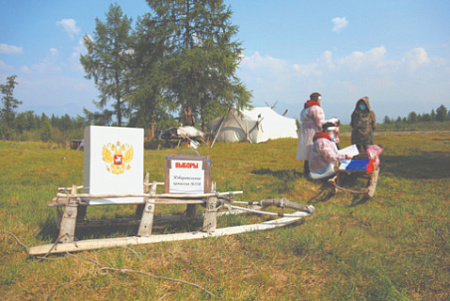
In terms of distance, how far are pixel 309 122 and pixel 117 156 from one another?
5.39 metres

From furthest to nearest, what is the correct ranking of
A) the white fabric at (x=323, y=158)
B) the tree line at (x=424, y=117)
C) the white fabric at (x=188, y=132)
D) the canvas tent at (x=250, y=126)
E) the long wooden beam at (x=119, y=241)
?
1. the tree line at (x=424, y=117)
2. the canvas tent at (x=250, y=126)
3. the white fabric at (x=188, y=132)
4. the white fabric at (x=323, y=158)
5. the long wooden beam at (x=119, y=241)

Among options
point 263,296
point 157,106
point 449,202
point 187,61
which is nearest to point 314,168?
point 449,202

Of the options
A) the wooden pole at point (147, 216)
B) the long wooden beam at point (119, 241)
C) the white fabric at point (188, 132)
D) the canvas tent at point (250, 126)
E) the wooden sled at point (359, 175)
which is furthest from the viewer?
the canvas tent at point (250, 126)

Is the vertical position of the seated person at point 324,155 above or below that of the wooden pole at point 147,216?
above

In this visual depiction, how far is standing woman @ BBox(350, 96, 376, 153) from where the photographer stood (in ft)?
24.6

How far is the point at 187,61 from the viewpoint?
2248cm

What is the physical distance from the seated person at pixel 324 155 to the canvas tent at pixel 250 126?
1664 cm

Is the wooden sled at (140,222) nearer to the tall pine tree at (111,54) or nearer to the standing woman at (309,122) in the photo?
the standing woman at (309,122)

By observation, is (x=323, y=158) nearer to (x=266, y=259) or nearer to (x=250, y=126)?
(x=266, y=259)

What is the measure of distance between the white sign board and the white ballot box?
0.46 metres

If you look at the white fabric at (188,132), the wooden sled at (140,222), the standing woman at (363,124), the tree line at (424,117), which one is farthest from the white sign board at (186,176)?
the tree line at (424,117)

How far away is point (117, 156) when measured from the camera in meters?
3.77

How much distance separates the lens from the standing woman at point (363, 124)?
295 inches

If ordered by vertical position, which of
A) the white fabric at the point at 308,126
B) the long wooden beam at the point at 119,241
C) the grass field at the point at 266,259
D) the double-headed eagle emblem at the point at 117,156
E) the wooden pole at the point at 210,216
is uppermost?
the white fabric at the point at 308,126
